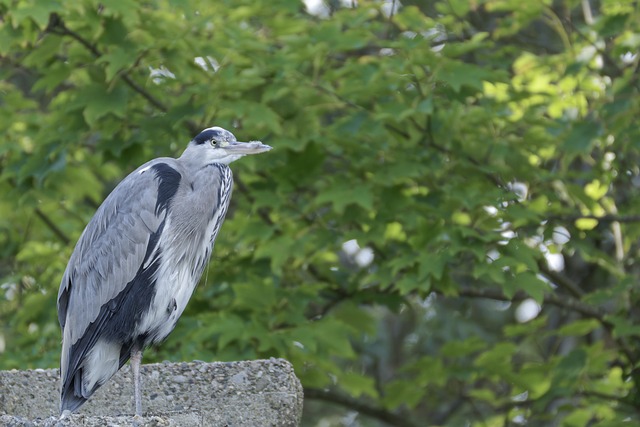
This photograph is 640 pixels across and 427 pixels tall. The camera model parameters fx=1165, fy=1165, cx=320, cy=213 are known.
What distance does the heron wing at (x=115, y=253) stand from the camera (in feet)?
16.0

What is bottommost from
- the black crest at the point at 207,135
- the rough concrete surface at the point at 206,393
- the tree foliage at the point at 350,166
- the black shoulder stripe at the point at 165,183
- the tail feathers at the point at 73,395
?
the tree foliage at the point at 350,166

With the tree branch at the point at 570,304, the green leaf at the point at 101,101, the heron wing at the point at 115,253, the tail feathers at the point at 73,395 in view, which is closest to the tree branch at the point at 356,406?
the tree branch at the point at 570,304

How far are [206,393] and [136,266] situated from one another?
2.44ft

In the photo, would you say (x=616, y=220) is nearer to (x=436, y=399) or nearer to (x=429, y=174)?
(x=429, y=174)

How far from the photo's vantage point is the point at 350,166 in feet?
24.8

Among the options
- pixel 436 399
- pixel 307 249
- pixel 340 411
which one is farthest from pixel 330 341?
pixel 340 411

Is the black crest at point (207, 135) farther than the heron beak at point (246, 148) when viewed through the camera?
Yes

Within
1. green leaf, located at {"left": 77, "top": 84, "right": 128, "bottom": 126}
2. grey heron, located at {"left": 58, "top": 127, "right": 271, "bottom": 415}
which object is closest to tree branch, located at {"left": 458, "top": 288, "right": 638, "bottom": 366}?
green leaf, located at {"left": 77, "top": 84, "right": 128, "bottom": 126}

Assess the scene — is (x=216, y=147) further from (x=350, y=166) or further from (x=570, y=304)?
(x=570, y=304)

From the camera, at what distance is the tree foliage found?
274 inches

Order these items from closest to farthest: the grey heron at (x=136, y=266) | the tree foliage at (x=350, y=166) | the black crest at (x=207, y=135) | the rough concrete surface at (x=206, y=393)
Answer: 1. the rough concrete surface at (x=206, y=393)
2. the grey heron at (x=136, y=266)
3. the black crest at (x=207, y=135)
4. the tree foliage at (x=350, y=166)

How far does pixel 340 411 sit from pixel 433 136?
5093 mm

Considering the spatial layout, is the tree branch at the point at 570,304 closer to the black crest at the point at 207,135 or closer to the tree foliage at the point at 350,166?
the tree foliage at the point at 350,166

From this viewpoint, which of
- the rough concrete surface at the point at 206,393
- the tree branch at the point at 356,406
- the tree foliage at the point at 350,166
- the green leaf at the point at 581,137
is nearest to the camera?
the rough concrete surface at the point at 206,393
